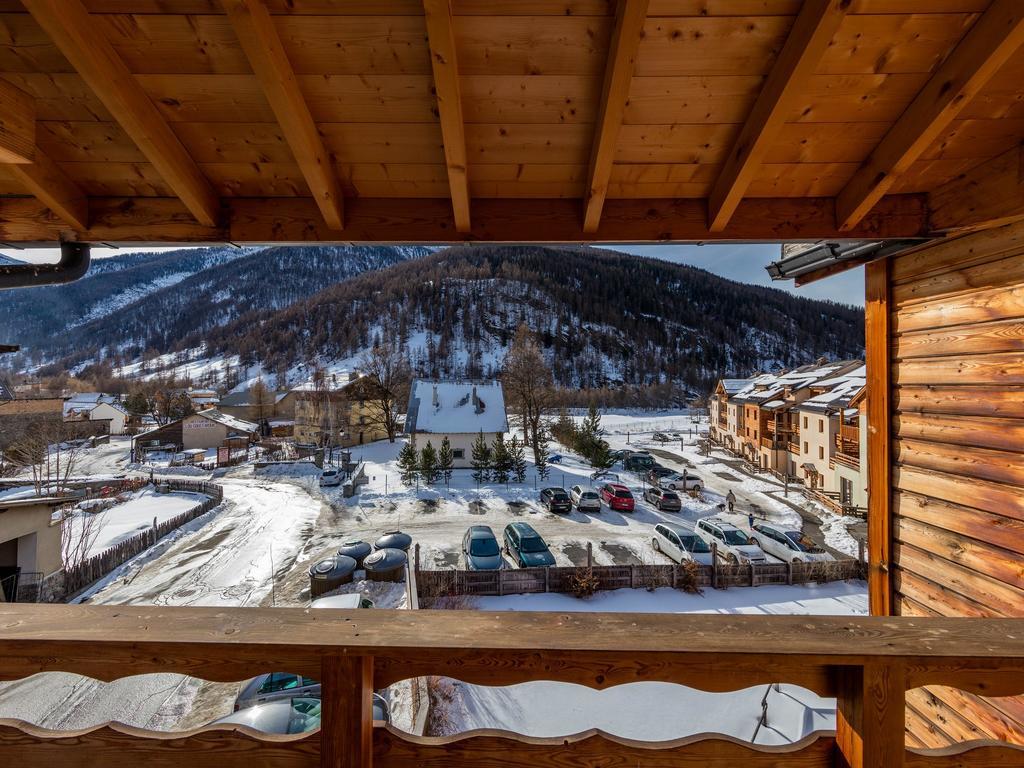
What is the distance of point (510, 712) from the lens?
5.08 meters

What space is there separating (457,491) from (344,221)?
15110 mm

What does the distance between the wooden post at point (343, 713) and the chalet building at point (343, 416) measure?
96.5 ft

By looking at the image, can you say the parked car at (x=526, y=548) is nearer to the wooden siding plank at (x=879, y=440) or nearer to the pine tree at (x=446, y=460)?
Result: the wooden siding plank at (x=879, y=440)

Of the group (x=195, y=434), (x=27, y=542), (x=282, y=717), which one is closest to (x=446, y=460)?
(x=27, y=542)

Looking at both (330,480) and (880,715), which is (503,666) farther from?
(330,480)

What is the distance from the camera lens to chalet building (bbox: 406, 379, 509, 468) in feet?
68.3

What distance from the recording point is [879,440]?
3035 millimetres

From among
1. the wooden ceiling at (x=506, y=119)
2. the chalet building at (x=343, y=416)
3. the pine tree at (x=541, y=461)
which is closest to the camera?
the wooden ceiling at (x=506, y=119)

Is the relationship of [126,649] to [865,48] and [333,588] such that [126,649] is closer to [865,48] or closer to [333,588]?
[865,48]

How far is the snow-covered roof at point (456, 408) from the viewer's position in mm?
21062

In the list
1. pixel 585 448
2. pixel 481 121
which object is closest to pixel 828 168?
pixel 481 121

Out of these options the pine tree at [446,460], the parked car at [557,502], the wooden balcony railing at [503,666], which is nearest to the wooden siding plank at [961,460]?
the wooden balcony railing at [503,666]

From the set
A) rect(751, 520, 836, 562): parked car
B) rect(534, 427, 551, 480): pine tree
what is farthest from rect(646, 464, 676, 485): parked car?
rect(751, 520, 836, 562): parked car

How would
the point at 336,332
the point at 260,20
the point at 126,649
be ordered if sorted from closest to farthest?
the point at 126,649 → the point at 260,20 → the point at 336,332
